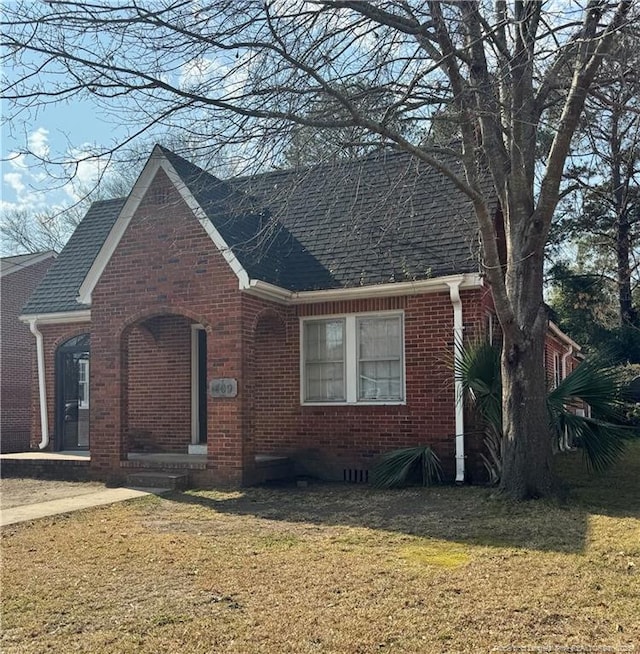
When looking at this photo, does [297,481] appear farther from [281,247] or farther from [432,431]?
[281,247]

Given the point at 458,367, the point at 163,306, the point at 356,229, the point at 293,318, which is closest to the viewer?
the point at 458,367

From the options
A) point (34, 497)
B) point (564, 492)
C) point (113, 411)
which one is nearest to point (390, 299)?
point (564, 492)

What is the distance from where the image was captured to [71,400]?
15.9 meters

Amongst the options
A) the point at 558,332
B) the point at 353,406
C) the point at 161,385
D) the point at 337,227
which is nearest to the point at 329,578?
the point at 353,406

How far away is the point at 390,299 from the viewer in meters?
11.9

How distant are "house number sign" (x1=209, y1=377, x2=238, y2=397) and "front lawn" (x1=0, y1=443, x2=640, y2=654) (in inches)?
87.3

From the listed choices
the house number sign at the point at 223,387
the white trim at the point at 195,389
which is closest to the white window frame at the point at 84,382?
the white trim at the point at 195,389

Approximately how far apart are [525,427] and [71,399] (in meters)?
10.9

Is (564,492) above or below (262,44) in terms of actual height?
below

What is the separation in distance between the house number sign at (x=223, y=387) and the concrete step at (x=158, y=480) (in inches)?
57.0

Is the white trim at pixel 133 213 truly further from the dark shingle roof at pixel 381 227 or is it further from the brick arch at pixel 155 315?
the dark shingle roof at pixel 381 227

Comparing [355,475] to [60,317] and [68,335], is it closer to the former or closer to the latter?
[68,335]

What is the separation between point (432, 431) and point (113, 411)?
5.53 meters

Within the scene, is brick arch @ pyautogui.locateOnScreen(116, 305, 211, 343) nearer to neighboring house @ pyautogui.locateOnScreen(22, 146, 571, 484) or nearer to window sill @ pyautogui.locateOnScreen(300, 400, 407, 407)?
neighboring house @ pyautogui.locateOnScreen(22, 146, 571, 484)
